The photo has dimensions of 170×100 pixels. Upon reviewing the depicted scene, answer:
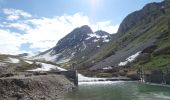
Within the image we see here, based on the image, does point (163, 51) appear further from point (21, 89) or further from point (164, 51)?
point (21, 89)

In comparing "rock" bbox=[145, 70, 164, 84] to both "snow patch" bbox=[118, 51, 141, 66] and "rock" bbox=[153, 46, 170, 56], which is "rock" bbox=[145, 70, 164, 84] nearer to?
"rock" bbox=[153, 46, 170, 56]

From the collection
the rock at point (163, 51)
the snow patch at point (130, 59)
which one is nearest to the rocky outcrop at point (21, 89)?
the rock at point (163, 51)

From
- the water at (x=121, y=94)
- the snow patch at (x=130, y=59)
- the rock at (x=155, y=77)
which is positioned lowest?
the water at (x=121, y=94)

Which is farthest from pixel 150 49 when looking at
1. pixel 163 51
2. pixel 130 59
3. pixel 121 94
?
pixel 121 94

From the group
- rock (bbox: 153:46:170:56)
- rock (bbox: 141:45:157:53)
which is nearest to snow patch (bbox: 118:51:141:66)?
rock (bbox: 141:45:157:53)

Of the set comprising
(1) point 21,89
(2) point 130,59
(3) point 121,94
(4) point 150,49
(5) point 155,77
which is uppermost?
(4) point 150,49

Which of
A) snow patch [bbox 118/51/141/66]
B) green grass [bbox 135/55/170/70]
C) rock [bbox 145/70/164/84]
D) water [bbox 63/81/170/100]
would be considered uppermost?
snow patch [bbox 118/51/141/66]

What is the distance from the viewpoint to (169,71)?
4183 inches

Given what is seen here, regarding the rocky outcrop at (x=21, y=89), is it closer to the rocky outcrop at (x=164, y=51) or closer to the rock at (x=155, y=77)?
the rock at (x=155, y=77)

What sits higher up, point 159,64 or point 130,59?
point 130,59

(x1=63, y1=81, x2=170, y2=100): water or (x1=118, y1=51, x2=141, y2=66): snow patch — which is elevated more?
(x1=118, y1=51, x2=141, y2=66): snow patch

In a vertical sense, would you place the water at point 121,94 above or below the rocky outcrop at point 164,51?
Answer: below

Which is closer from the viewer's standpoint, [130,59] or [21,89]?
[21,89]

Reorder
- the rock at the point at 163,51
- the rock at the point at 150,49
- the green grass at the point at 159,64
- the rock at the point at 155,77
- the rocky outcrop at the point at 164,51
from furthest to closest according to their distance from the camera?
the rock at the point at 150,49
the rock at the point at 163,51
the rocky outcrop at the point at 164,51
the green grass at the point at 159,64
the rock at the point at 155,77
